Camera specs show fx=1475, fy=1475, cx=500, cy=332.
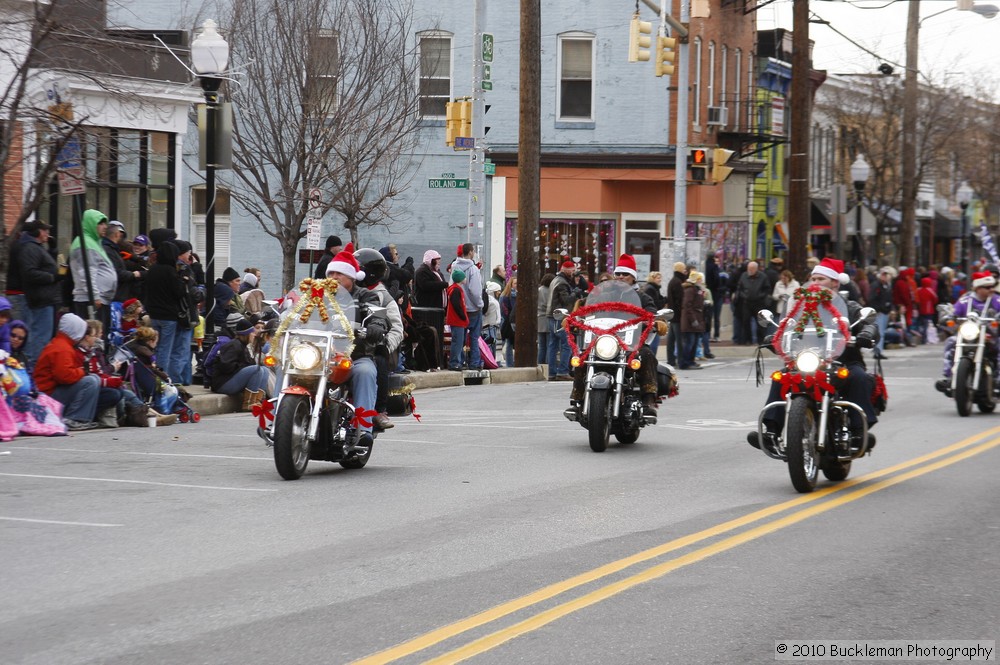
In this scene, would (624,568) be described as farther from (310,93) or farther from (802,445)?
(310,93)

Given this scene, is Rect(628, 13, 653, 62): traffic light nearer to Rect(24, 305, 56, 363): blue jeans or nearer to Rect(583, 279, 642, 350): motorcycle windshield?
Rect(583, 279, 642, 350): motorcycle windshield

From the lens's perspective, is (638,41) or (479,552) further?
(638,41)

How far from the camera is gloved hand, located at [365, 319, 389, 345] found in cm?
1223

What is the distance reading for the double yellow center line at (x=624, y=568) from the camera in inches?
263

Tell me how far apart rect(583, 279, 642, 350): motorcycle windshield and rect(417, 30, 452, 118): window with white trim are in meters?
23.9

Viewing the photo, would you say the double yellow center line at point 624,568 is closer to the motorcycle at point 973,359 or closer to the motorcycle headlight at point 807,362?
the motorcycle headlight at point 807,362

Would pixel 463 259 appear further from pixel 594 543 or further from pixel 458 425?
pixel 594 543

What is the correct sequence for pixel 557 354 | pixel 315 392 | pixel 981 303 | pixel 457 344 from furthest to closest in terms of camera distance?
pixel 557 354, pixel 457 344, pixel 981 303, pixel 315 392

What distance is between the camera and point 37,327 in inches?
651

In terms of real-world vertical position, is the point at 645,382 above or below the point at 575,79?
below

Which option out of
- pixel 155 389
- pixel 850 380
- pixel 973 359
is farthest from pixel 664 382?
pixel 155 389

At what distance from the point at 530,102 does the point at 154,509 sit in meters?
15.4

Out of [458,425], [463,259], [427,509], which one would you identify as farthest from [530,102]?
[427,509]

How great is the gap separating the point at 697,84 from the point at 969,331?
2500 cm
